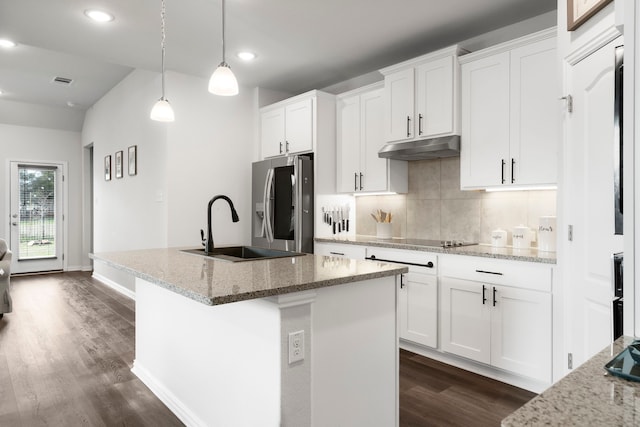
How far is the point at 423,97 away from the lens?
3.41 metres

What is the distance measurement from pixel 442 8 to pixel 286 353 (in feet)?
8.58

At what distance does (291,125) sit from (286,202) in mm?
855

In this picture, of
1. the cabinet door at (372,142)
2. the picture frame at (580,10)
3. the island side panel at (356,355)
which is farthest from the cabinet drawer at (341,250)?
the picture frame at (580,10)

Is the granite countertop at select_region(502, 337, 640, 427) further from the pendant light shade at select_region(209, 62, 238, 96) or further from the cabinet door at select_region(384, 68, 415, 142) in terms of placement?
the cabinet door at select_region(384, 68, 415, 142)

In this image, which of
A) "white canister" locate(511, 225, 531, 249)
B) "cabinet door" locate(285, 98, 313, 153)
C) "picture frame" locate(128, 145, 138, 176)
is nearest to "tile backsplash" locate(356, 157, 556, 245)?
"white canister" locate(511, 225, 531, 249)

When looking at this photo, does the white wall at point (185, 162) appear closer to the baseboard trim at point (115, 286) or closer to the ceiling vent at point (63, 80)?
the baseboard trim at point (115, 286)

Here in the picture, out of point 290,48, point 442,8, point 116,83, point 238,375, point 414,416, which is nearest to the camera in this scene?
point 238,375

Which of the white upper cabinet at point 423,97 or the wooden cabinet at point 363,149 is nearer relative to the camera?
the white upper cabinet at point 423,97

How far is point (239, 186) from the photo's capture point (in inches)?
190

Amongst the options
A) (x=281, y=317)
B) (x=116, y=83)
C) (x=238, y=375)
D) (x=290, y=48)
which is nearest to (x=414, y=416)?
(x=238, y=375)

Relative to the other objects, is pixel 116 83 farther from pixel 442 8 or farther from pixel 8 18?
pixel 442 8

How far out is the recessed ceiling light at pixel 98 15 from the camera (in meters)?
2.95

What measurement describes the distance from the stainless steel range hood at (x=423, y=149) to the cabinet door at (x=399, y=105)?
0.10 meters

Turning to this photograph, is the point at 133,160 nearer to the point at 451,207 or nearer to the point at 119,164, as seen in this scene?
the point at 119,164
